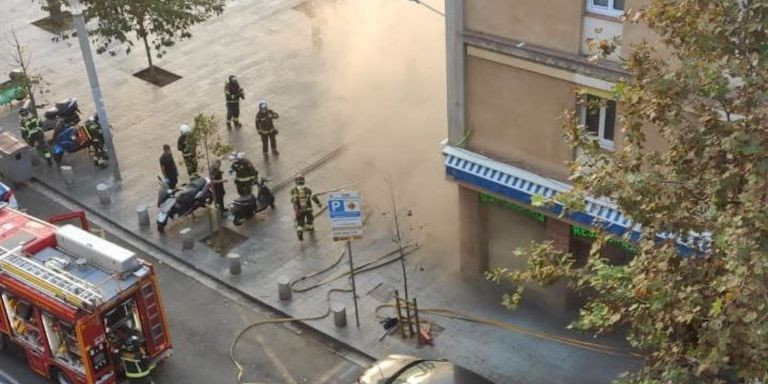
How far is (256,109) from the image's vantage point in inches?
879

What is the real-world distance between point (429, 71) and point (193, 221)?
24.6 feet

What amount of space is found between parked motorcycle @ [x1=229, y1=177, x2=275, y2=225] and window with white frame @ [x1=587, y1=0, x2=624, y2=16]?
7652 millimetres

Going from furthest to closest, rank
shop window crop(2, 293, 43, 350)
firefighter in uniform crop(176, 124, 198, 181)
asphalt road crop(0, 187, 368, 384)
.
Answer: firefighter in uniform crop(176, 124, 198, 181) → asphalt road crop(0, 187, 368, 384) → shop window crop(2, 293, 43, 350)

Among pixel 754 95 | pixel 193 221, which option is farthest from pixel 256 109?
pixel 754 95

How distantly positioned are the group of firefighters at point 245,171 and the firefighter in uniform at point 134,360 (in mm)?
4645

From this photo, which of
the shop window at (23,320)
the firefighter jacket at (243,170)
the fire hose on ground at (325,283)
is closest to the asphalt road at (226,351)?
the fire hose on ground at (325,283)

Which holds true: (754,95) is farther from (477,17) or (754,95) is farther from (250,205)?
(250,205)

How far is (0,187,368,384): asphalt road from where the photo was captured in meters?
14.5

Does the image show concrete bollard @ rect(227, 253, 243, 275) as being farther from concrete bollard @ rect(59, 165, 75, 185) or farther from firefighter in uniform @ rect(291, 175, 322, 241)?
concrete bollard @ rect(59, 165, 75, 185)

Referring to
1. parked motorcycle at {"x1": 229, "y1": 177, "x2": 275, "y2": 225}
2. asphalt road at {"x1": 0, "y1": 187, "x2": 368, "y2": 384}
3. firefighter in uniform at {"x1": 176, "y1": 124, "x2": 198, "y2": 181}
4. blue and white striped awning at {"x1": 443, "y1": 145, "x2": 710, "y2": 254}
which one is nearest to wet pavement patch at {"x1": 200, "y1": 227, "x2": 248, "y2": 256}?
parked motorcycle at {"x1": 229, "y1": 177, "x2": 275, "y2": 225}

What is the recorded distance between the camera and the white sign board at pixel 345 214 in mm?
14359

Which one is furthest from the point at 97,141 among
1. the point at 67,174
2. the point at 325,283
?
the point at 325,283

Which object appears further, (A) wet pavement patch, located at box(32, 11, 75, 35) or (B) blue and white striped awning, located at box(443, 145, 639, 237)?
(A) wet pavement patch, located at box(32, 11, 75, 35)

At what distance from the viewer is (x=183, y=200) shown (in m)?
17.9
